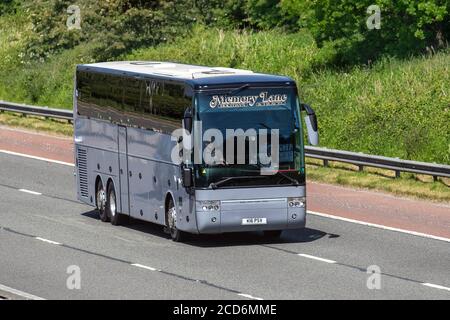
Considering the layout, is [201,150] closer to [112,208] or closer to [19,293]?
[112,208]

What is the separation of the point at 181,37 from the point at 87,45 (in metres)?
3.65

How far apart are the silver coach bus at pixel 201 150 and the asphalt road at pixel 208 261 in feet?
1.73

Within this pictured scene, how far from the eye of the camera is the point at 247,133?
24594mm

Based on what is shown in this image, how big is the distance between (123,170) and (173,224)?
2532 mm

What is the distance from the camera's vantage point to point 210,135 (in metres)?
24.5

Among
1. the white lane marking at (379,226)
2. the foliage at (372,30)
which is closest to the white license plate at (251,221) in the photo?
the white lane marking at (379,226)

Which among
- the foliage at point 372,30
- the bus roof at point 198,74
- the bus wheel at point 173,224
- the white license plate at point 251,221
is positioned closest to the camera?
the white license plate at point 251,221

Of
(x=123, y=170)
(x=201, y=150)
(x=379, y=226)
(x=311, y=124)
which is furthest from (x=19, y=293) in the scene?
(x=379, y=226)

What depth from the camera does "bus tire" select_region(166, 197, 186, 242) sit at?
83.8 ft

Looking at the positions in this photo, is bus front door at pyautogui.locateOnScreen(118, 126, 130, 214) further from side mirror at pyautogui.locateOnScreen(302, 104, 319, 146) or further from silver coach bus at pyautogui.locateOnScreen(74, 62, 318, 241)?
side mirror at pyautogui.locateOnScreen(302, 104, 319, 146)

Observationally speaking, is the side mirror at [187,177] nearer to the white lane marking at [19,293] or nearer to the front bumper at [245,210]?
the front bumper at [245,210]

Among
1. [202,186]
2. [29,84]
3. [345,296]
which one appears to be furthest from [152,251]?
[29,84]

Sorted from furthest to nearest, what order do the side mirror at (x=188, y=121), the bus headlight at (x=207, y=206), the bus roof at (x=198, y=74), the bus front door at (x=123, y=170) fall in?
the bus front door at (x=123, y=170)
the bus roof at (x=198, y=74)
the bus headlight at (x=207, y=206)
the side mirror at (x=188, y=121)

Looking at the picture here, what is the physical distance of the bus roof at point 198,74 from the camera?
24.8 m
